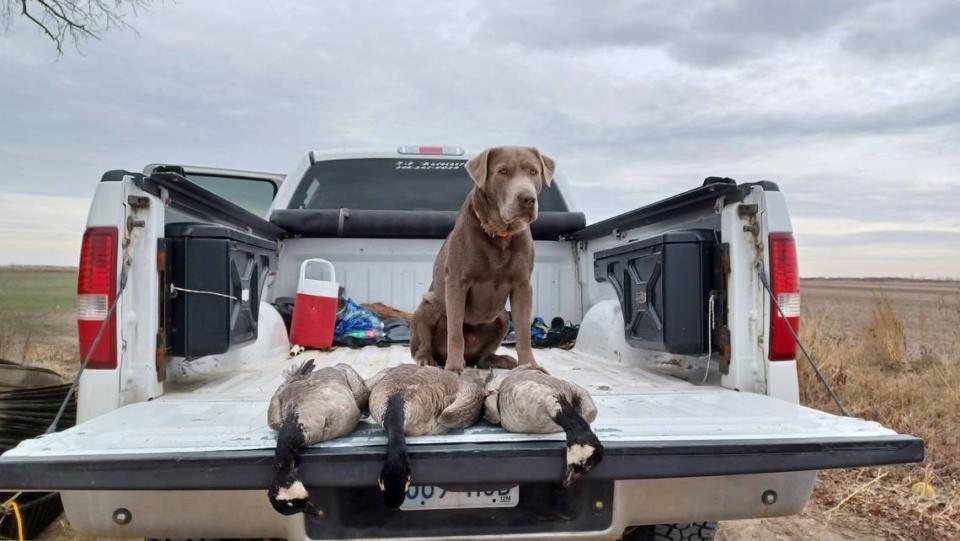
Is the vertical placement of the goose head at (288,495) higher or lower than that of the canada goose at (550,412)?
lower

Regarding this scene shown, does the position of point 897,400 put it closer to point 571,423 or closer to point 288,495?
point 571,423

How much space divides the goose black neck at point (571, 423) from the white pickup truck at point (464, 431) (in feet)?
0.21

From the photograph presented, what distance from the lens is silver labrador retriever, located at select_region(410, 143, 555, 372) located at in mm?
3453

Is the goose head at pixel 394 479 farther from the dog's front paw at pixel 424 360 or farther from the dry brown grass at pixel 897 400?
the dry brown grass at pixel 897 400

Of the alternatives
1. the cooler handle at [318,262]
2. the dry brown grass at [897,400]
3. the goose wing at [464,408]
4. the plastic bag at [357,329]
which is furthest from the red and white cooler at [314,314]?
the dry brown grass at [897,400]

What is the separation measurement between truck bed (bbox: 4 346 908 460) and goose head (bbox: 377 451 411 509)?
0.31ft

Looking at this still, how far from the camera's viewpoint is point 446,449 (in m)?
1.99

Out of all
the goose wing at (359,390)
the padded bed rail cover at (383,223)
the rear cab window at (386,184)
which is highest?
the rear cab window at (386,184)

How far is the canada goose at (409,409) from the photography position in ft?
6.20

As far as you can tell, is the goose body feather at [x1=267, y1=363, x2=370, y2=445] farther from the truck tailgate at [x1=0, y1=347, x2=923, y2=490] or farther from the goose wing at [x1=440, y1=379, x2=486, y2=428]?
the goose wing at [x1=440, y1=379, x2=486, y2=428]

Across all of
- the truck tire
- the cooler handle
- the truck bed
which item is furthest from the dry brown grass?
the cooler handle

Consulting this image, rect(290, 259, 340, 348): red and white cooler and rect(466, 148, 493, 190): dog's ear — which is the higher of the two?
rect(466, 148, 493, 190): dog's ear

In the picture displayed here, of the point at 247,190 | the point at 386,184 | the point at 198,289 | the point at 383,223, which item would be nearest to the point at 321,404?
the point at 198,289

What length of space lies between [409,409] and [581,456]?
0.52 metres
